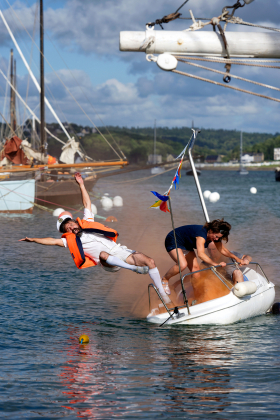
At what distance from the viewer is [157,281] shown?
9.59 meters

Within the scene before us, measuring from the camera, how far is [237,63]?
8789 mm

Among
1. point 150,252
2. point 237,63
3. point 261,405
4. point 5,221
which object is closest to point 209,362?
point 261,405

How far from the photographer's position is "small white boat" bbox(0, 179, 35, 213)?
3259cm

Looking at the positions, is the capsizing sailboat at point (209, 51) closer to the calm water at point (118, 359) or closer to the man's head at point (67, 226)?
the calm water at point (118, 359)

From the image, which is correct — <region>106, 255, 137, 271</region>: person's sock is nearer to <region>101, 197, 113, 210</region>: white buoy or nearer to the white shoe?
the white shoe

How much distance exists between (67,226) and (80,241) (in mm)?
341

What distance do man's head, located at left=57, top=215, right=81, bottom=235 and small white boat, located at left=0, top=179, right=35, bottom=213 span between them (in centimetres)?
2384

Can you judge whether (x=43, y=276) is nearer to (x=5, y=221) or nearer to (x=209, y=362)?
(x=209, y=362)

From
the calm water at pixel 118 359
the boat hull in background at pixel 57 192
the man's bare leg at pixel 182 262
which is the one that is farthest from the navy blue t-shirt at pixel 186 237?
the boat hull in background at pixel 57 192

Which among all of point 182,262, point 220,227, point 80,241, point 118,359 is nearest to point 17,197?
point 182,262

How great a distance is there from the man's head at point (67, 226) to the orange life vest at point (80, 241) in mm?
83

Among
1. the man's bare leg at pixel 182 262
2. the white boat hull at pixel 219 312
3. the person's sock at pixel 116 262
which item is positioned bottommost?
the white boat hull at pixel 219 312

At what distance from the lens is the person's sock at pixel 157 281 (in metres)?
9.45

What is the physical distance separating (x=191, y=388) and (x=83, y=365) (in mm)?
1748
